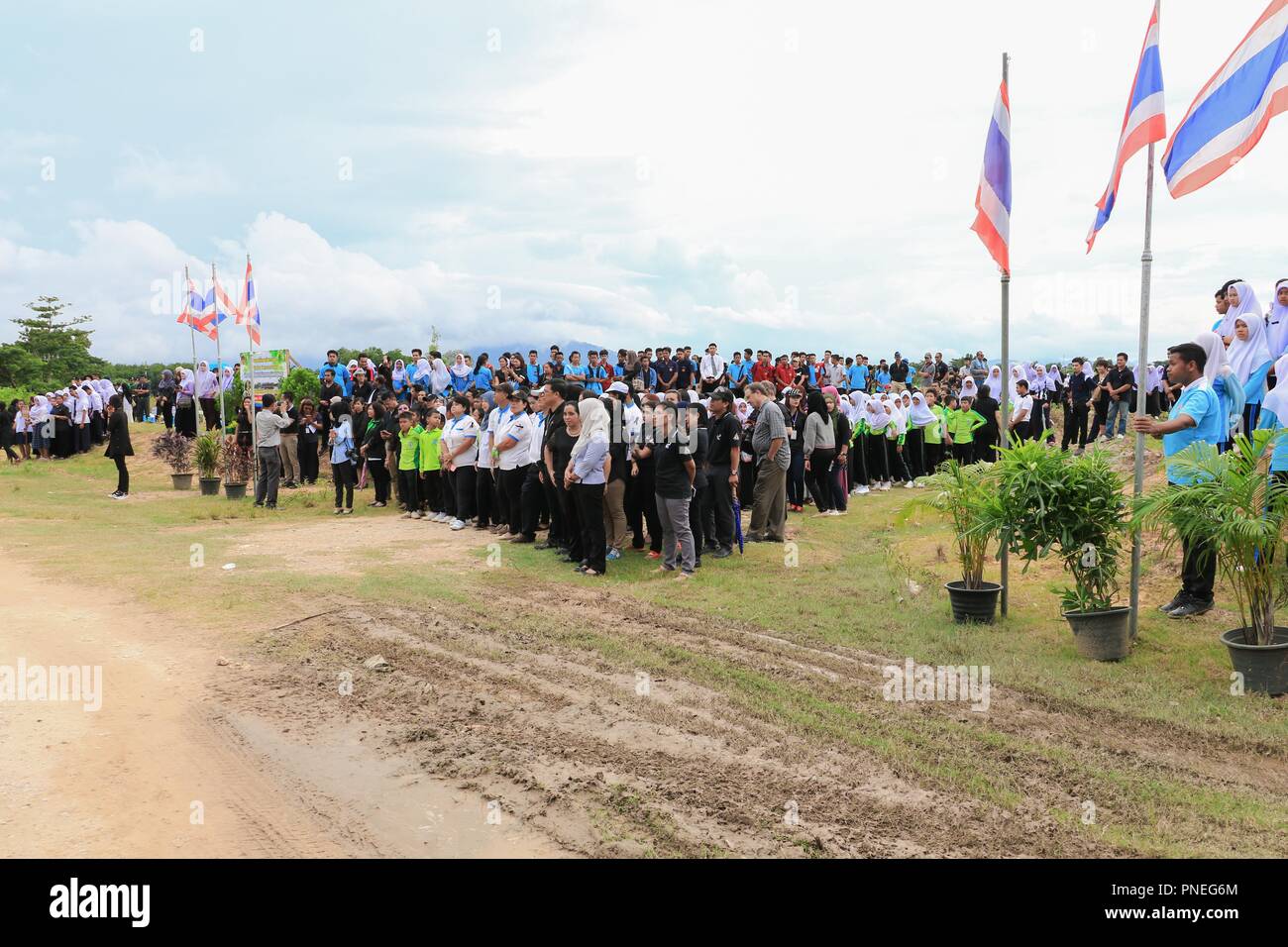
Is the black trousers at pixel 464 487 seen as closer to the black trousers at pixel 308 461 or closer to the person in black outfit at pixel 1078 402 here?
the black trousers at pixel 308 461

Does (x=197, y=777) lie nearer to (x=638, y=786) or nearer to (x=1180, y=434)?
(x=638, y=786)

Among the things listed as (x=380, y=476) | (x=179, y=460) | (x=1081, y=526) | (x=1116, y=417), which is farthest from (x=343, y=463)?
(x=1116, y=417)

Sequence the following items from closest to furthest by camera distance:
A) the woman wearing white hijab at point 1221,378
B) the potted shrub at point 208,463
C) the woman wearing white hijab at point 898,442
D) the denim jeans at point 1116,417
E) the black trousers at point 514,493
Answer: the woman wearing white hijab at point 1221,378
the black trousers at point 514,493
the woman wearing white hijab at point 898,442
the potted shrub at point 208,463
the denim jeans at point 1116,417

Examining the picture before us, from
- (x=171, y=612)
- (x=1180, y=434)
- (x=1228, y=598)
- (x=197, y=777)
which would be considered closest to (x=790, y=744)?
(x=197, y=777)

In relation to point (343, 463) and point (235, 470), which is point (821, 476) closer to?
point (343, 463)

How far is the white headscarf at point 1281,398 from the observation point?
845 cm

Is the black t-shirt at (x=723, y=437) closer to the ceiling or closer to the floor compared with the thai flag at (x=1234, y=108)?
closer to the floor

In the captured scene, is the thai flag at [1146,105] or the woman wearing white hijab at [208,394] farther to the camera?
the woman wearing white hijab at [208,394]

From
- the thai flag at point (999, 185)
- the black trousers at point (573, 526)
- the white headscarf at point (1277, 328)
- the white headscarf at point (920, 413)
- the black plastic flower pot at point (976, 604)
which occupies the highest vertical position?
the thai flag at point (999, 185)

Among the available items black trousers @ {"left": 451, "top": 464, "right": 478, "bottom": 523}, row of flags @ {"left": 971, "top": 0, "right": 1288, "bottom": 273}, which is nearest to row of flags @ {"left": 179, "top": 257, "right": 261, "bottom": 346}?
black trousers @ {"left": 451, "top": 464, "right": 478, "bottom": 523}

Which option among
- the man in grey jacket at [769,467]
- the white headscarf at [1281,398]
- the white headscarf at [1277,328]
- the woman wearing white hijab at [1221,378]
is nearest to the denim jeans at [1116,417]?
the white headscarf at [1277,328]

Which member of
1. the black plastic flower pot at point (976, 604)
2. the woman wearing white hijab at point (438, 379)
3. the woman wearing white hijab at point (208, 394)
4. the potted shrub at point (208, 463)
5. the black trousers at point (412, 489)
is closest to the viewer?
the black plastic flower pot at point (976, 604)

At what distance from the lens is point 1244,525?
20.5 ft

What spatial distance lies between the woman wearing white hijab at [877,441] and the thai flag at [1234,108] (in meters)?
12.0
